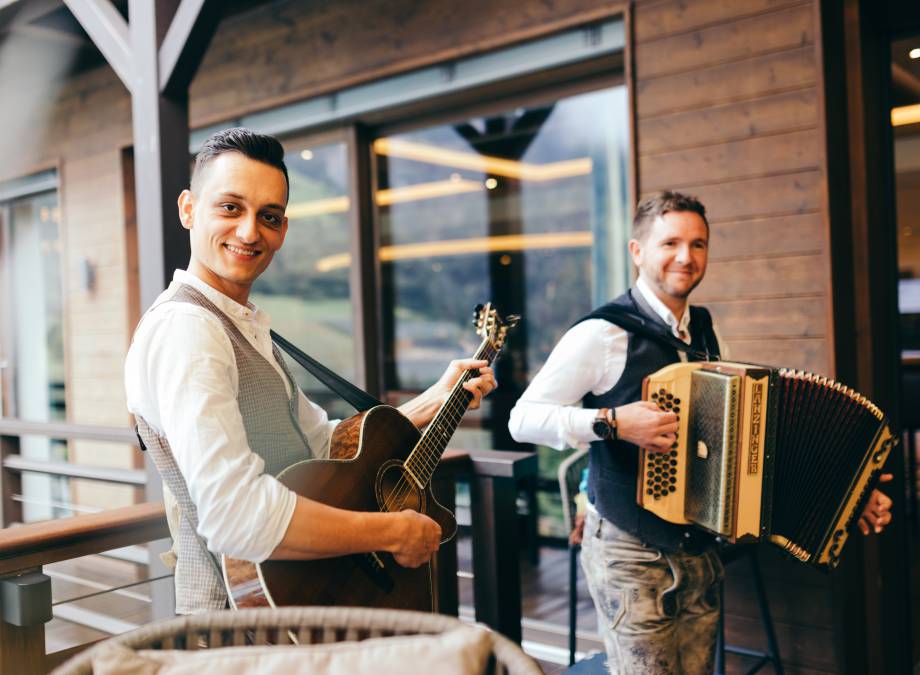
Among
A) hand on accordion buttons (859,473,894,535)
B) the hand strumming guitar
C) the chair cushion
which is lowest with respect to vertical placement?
hand on accordion buttons (859,473,894,535)

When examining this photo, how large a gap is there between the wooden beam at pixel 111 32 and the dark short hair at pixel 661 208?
157 cm

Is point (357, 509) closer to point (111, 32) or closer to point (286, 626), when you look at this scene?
point (286, 626)

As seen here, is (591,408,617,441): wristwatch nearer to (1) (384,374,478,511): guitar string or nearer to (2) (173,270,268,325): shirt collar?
(1) (384,374,478,511): guitar string

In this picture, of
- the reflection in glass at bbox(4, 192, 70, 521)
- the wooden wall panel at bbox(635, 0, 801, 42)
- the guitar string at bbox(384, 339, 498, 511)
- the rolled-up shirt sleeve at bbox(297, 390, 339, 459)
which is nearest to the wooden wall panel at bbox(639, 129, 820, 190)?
the wooden wall panel at bbox(635, 0, 801, 42)

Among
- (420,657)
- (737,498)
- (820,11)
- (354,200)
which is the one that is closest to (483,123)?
(354,200)

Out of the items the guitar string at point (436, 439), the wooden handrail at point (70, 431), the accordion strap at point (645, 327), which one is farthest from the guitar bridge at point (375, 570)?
the wooden handrail at point (70, 431)

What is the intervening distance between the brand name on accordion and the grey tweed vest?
100cm

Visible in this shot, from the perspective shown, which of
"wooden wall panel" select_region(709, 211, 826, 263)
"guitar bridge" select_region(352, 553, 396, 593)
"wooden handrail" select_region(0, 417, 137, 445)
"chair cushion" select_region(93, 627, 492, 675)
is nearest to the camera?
"chair cushion" select_region(93, 627, 492, 675)

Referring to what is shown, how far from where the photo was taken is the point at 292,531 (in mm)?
1169

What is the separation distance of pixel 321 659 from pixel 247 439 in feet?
1.35

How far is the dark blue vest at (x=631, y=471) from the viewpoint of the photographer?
1.87m

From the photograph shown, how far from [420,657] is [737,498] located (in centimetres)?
106

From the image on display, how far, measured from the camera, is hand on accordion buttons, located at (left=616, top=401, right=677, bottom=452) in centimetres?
179

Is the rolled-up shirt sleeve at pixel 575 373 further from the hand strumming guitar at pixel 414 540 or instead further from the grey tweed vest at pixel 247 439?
the grey tweed vest at pixel 247 439
